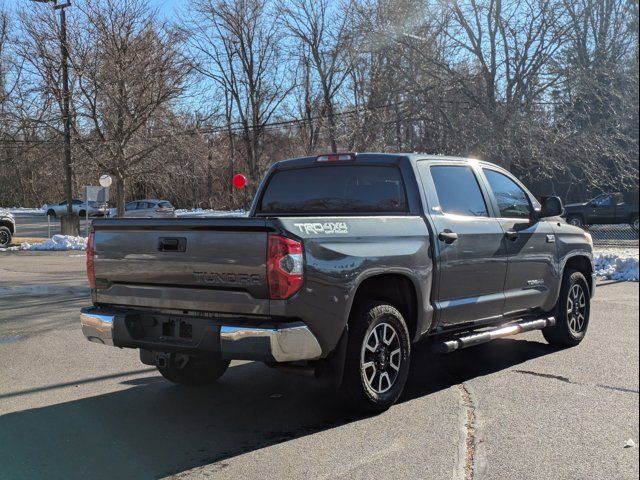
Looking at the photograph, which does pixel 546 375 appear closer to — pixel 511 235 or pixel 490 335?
pixel 490 335

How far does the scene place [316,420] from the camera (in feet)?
15.3

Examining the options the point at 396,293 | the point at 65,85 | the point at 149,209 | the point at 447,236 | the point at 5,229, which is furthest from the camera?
the point at 149,209

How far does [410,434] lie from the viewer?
4312 mm

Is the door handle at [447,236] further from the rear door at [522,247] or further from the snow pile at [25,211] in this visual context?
the snow pile at [25,211]

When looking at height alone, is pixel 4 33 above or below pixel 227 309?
above

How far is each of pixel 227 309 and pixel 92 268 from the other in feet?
4.71

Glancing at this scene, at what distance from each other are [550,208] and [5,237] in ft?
73.1

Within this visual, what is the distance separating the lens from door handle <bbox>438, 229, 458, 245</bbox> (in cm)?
515

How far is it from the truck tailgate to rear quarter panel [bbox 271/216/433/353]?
0.78 ft

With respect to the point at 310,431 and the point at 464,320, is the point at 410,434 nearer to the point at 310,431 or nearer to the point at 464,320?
the point at 310,431

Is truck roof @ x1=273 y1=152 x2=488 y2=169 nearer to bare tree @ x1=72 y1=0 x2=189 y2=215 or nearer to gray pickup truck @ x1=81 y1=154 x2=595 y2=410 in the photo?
gray pickup truck @ x1=81 y1=154 x2=595 y2=410

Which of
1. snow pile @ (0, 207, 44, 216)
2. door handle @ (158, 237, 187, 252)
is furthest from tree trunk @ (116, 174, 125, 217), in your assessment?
snow pile @ (0, 207, 44, 216)

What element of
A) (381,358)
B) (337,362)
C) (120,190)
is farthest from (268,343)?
(120,190)

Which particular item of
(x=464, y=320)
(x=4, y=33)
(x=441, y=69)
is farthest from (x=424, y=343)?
(x=4, y=33)
